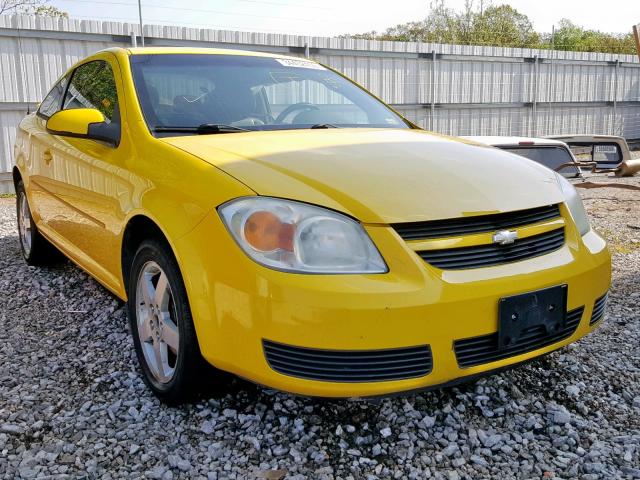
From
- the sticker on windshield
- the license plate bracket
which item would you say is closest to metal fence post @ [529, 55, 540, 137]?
the sticker on windshield

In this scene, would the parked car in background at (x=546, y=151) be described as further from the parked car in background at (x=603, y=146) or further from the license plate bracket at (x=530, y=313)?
the license plate bracket at (x=530, y=313)

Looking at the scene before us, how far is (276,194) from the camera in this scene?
2020 mm

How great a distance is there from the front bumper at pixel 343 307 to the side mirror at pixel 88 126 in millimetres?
947

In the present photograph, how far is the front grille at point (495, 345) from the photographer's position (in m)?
1.99

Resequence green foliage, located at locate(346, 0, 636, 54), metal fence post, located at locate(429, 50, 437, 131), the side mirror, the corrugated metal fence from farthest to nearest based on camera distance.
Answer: green foliage, located at locate(346, 0, 636, 54)
metal fence post, located at locate(429, 50, 437, 131)
the corrugated metal fence
the side mirror

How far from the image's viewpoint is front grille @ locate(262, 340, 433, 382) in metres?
1.89

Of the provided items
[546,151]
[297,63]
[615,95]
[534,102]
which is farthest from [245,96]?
[615,95]

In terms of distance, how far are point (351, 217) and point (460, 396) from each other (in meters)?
1.04

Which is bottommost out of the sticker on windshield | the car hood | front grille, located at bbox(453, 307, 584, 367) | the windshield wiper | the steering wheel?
front grille, located at bbox(453, 307, 584, 367)

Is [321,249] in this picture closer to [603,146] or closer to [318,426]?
[318,426]

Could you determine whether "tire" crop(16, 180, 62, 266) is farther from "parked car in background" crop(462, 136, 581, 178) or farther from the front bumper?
"parked car in background" crop(462, 136, 581, 178)

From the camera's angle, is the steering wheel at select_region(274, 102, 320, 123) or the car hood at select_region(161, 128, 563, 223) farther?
the steering wheel at select_region(274, 102, 320, 123)

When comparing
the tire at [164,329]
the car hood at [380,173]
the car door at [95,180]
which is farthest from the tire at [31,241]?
the car hood at [380,173]

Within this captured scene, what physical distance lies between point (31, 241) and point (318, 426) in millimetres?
3152
